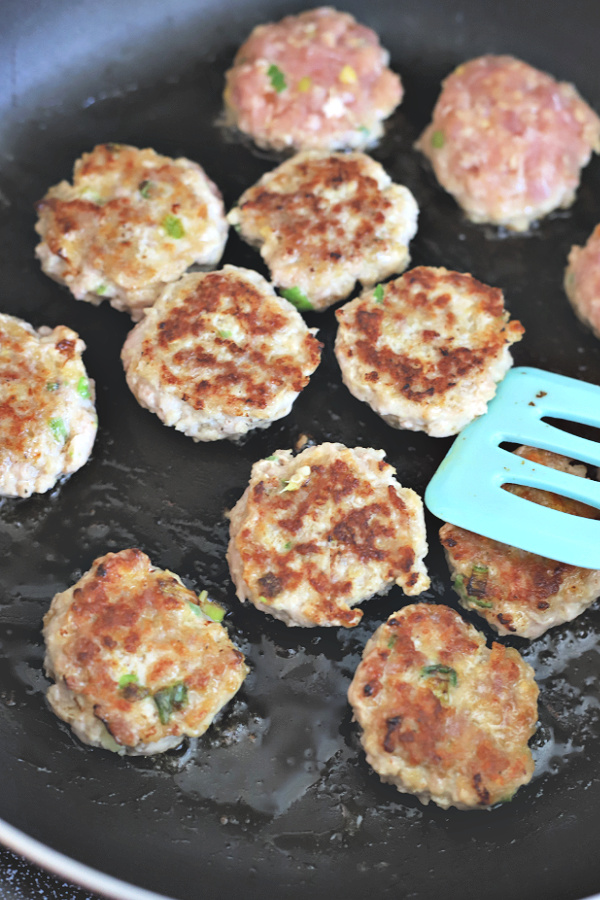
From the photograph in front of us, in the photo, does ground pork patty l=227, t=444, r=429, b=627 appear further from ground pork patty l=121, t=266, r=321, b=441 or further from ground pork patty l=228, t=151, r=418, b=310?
ground pork patty l=228, t=151, r=418, b=310

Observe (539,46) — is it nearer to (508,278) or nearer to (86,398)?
(508,278)

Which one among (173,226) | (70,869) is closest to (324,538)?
(70,869)

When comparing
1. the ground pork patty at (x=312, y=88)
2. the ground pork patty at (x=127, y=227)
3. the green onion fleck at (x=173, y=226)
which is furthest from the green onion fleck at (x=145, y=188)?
the ground pork patty at (x=312, y=88)

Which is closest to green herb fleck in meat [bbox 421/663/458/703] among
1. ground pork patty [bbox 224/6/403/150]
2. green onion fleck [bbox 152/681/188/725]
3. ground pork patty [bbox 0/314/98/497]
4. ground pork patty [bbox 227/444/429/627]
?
ground pork patty [bbox 227/444/429/627]

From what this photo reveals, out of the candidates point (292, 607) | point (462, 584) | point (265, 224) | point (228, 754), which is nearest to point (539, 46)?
point (265, 224)

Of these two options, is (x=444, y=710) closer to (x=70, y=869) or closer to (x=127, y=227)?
(x=70, y=869)

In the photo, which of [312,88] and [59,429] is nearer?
[59,429]
